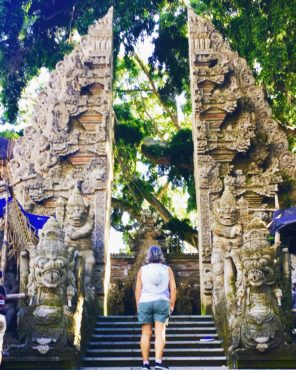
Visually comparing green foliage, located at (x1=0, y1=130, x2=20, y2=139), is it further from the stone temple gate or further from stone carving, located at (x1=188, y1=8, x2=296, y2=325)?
stone carving, located at (x1=188, y1=8, x2=296, y2=325)

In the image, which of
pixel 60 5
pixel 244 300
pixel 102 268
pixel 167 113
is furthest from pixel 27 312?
pixel 167 113

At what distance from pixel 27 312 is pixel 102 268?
12.9 ft

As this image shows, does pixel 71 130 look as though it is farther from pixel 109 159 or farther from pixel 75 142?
pixel 109 159

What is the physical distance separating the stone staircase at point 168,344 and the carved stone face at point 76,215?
5.92ft

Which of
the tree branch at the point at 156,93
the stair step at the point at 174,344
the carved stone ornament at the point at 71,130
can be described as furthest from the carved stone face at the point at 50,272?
the tree branch at the point at 156,93

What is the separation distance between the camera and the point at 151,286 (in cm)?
568

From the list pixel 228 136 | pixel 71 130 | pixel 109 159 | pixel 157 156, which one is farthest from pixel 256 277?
pixel 157 156

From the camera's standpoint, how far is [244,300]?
7035 mm

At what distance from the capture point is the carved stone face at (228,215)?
10352mm

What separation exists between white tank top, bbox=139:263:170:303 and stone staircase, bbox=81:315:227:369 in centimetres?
201

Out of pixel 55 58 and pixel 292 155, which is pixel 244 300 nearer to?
pixel 292 155

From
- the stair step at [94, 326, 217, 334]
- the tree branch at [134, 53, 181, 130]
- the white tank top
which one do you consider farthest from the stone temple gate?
the tree branch at [134, 53, 181, 130]

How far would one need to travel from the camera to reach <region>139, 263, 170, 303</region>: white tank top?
5.66 meters

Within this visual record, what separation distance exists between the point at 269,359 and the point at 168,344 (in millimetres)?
1719
